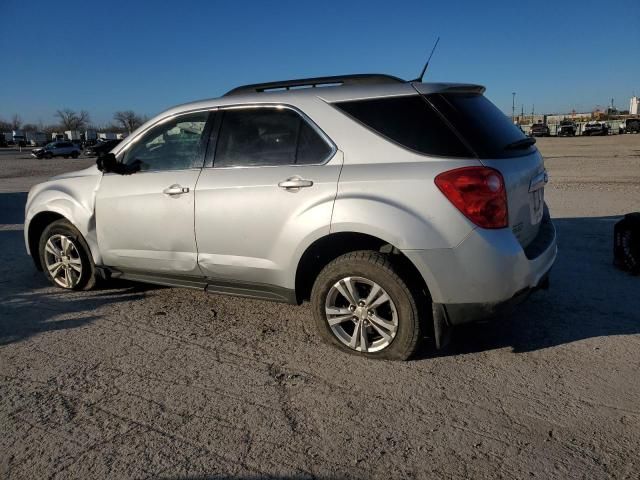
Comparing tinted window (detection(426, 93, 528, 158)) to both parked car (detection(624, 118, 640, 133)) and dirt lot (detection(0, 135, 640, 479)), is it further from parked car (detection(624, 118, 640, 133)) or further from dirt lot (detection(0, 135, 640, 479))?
parked car (detection(624, 118, 640, 133))

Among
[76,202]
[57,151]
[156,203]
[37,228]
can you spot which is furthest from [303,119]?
[57,151]

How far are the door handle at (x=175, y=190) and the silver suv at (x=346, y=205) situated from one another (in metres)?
0.01

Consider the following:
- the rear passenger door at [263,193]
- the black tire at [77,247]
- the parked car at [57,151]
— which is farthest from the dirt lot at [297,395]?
the parked car at [57,151]

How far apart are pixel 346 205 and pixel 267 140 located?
917 millimetres

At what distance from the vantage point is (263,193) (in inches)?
143

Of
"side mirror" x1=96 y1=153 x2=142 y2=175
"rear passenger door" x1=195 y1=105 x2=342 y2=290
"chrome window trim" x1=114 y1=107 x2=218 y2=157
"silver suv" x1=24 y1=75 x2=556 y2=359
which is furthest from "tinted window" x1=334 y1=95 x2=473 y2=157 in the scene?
"side mirror" x1=96 y1=153 x2=142 y2=175

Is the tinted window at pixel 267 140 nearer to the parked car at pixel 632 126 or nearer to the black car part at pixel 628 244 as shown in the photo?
the black car part at pixel 628 244

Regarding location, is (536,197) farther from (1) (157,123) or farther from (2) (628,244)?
(1) (157,123)

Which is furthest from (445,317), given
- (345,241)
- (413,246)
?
(345,241)

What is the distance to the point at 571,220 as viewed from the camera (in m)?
8.05

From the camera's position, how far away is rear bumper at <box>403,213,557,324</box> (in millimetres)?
3033

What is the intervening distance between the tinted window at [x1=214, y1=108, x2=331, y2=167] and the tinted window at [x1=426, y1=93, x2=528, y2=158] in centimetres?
84

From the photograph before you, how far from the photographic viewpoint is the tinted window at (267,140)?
3.60 m

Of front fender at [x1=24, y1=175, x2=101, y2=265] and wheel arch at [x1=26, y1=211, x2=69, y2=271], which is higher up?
front fender at [x1=24, y1=175, x2=101, y2=265]
